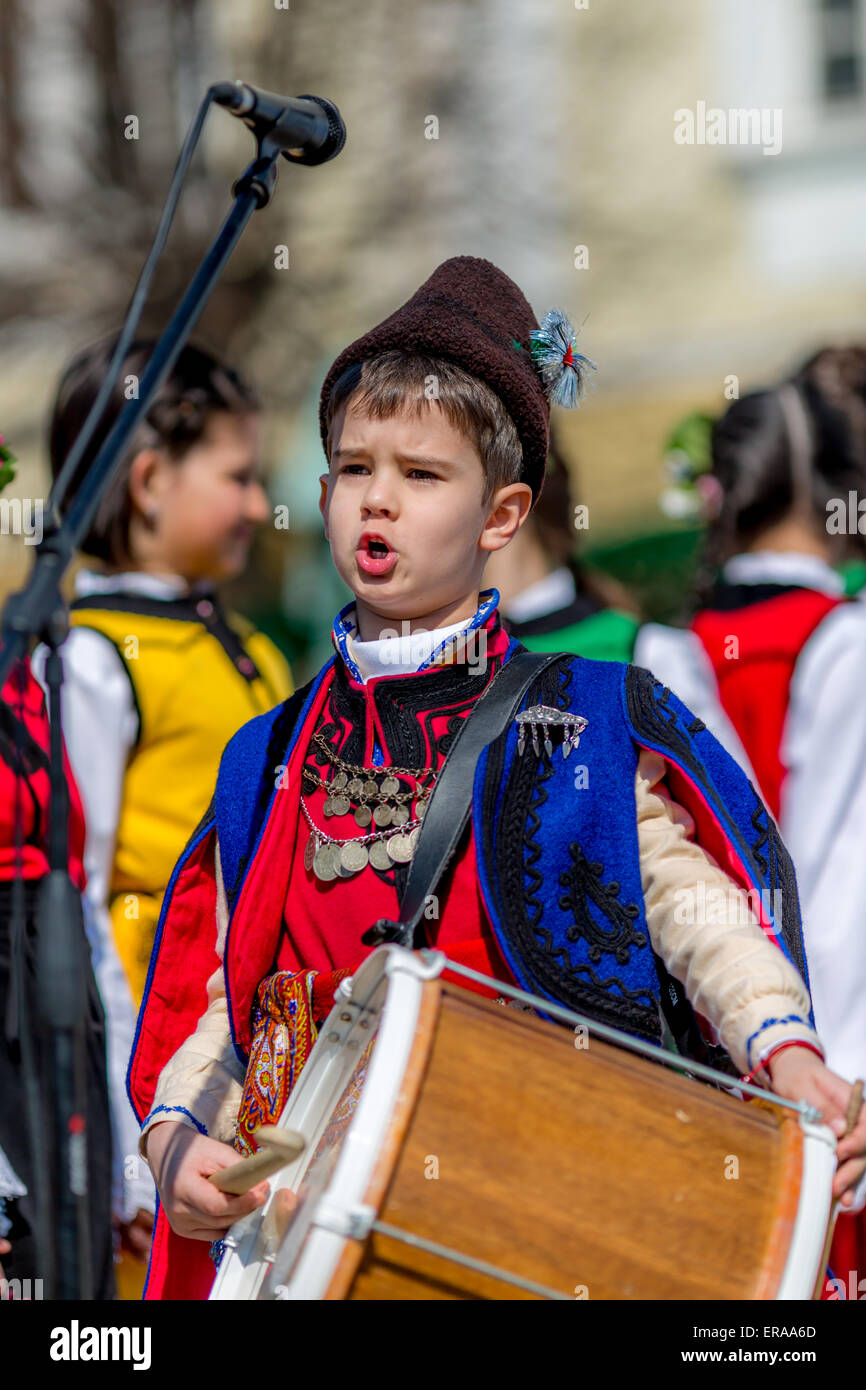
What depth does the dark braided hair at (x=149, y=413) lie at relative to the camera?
3473 mm

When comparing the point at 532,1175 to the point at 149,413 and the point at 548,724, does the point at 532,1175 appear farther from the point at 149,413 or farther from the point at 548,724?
the point at 149,413

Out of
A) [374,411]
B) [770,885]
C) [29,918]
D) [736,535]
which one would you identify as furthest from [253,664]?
[770,885]

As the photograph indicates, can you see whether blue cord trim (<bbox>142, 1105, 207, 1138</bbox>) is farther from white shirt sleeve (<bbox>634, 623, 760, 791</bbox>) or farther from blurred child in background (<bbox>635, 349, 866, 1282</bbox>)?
white shirt sleeve (<bbox>634, 623, 760, 791</bbox>)

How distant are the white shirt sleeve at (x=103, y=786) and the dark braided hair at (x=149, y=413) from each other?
0.39m

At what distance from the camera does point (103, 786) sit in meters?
3.23

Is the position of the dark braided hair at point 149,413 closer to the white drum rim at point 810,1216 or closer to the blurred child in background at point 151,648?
the blurred child in background at point 151,648

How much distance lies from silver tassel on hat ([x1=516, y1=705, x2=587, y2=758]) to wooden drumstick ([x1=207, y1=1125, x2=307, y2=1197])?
58 cm

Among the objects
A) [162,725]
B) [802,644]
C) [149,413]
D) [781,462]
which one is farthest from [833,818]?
[149,413]

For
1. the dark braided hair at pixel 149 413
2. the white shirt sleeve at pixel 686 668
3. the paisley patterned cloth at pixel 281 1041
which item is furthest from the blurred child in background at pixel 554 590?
the paisley patterned cloth at pixel 281 1041

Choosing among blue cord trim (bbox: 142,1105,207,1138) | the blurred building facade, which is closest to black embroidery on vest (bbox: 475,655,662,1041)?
blue cord trim (bbox: 142,1105,207,1138)

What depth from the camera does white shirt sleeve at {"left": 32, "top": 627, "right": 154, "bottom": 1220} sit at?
3176 mm
